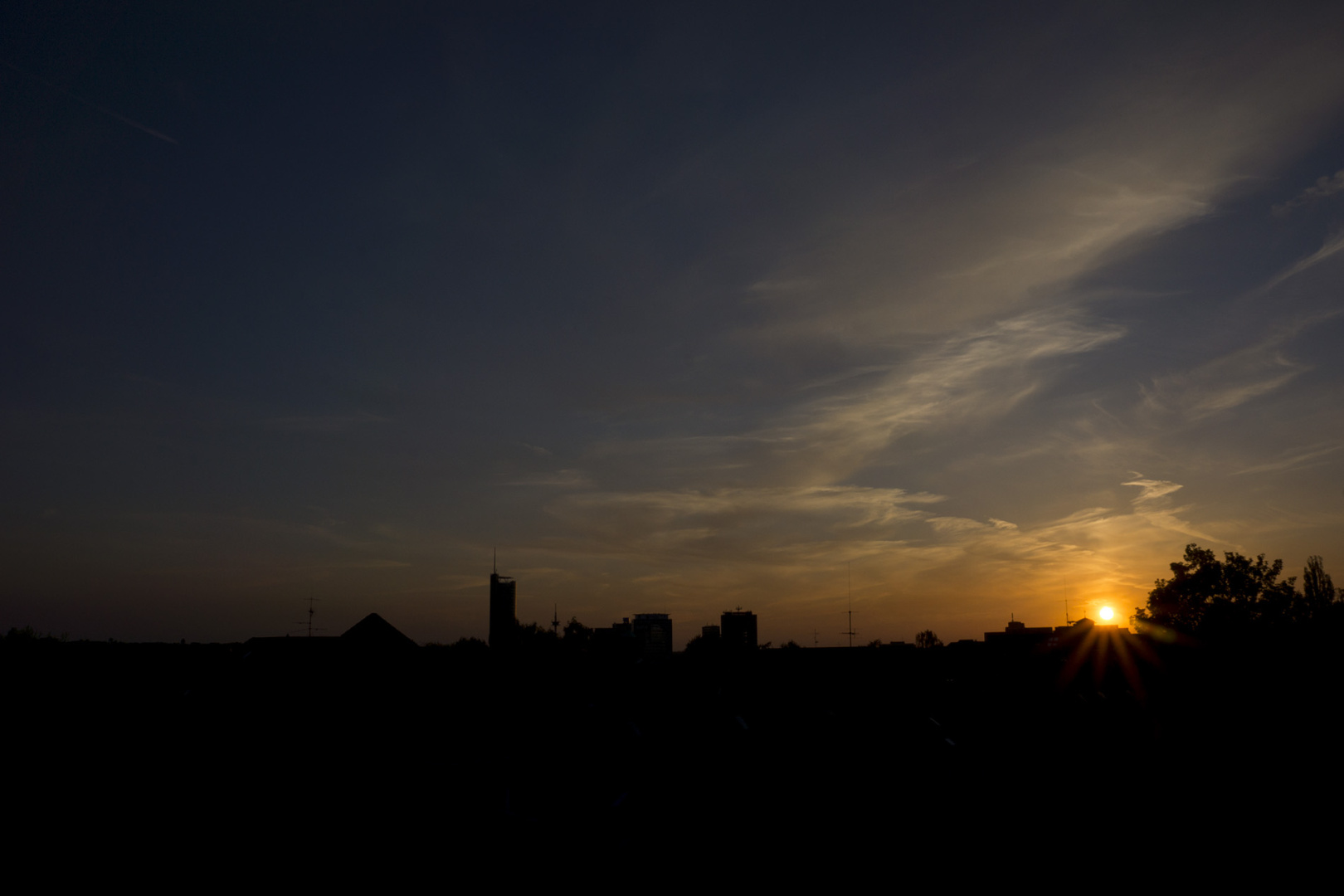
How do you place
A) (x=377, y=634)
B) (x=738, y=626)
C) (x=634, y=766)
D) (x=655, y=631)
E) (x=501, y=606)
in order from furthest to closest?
(x=655, y=631)
(x=738, y=626)
(x=501, y=606)
(x=377, y=634)
(x=634, y=766)

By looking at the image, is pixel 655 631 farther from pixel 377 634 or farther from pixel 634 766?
pixel 634 766

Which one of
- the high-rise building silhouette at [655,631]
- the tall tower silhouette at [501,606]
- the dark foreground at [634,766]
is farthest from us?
the high-rise building silhouette at [655,631]

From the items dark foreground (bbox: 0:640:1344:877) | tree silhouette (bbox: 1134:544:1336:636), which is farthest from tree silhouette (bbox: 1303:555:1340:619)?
dark foreground (bbox: 0:640:1344:877)

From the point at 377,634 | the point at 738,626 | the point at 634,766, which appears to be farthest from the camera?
the point at 738,626

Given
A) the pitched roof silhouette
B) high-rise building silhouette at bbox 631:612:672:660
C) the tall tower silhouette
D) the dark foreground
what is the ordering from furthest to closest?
high-rise building silhouette at bbox 631:612:672:660 < the tall tower silhouette < the pitched roof silhouette < the dark foreground

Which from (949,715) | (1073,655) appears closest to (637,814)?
(949,715)

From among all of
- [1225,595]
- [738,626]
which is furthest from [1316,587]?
[738,626]

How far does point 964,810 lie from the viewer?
33.2 m

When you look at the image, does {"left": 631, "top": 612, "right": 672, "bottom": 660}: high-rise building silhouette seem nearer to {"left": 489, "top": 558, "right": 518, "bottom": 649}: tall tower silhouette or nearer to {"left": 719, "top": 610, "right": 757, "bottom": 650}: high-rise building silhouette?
{"left": 719, "top": 610, "right": 757, "bottom": 650}: high-rise building silhouette

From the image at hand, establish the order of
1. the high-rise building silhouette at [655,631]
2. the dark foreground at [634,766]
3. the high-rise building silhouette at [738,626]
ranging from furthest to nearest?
1. the high-rise building silhouette at [655,631]
2. the high-rise building silhouette at [738,626]
3. the dark foreground at [634,766]

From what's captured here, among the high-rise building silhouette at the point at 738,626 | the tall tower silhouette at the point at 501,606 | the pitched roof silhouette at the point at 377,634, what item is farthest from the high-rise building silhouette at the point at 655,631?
the pitched roof silhouette at the point at 377,634

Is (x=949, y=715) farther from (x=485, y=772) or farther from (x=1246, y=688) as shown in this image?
(x=485, y=772)

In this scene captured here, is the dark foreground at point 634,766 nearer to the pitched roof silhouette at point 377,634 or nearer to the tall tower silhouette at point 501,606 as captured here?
the pitched roof silhouette at point 377,634

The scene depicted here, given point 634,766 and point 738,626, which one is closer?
point 634,766
